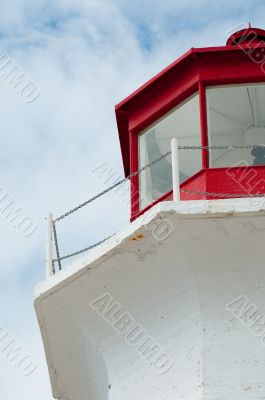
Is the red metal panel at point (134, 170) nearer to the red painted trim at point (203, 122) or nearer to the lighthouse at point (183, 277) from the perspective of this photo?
the lighthouse at point (183, 277)

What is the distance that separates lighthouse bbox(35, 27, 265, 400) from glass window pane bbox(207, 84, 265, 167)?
16mm

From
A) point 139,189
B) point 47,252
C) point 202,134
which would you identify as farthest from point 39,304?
point 202,134

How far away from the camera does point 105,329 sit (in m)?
8.77

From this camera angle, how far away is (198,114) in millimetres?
9453

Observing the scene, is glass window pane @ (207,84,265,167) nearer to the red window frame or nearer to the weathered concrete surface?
the red window frame

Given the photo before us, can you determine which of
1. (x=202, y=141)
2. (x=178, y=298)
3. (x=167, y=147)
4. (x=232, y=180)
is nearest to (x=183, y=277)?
(x=178, y=298)

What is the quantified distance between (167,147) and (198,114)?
74 cm

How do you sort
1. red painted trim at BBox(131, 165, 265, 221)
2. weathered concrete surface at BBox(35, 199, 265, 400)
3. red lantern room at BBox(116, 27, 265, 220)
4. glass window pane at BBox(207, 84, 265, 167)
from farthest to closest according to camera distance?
1. glass window pane at BBox(207, 84, 265, 167)
2. red lantern room at BBox(116, 27, 265, 220)
3. red painted trim at BBox(131, 165, 265, 221)
4. weathered concrete surface at BBox(35, 199, 265, 400)

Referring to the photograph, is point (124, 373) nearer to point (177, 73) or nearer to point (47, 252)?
point (47, 252)

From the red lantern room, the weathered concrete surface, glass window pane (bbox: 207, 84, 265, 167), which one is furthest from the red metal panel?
the weathered concrete surface

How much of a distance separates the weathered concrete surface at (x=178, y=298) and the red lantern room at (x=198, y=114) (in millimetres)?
780

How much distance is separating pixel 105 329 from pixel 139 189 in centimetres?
159

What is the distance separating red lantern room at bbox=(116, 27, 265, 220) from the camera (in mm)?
9398

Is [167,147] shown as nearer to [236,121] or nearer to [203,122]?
[236,121]
